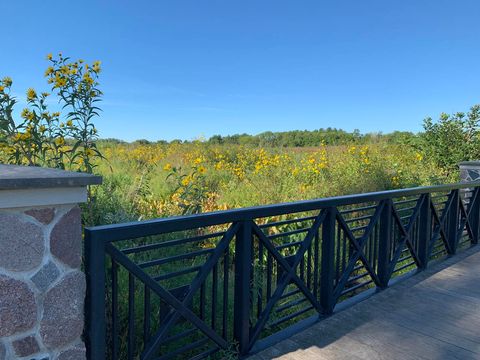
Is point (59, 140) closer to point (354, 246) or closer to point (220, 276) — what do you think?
point (220, 276)

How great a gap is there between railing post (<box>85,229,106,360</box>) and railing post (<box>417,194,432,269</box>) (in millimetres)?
3515

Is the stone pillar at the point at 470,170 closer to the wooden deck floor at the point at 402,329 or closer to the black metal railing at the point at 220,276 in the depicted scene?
the black metal railing at the point at 220,276

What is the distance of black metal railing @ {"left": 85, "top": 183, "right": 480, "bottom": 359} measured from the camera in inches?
76.6

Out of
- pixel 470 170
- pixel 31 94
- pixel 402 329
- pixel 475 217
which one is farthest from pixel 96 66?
pixel 470 170

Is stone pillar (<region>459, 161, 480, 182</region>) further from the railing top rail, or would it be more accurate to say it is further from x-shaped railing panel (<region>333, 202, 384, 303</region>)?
the railing top rail

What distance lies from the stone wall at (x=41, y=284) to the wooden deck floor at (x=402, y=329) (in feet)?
4.24

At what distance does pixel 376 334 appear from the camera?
2.88m

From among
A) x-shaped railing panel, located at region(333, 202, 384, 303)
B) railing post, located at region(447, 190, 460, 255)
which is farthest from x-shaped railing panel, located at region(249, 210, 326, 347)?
railing post, located at region(447, 190, 460, 255)

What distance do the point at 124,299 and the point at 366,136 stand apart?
9485mm

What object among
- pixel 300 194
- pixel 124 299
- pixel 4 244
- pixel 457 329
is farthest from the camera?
pixel 300 194

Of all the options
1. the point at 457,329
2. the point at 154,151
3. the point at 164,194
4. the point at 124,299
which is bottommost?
the point at 457,329

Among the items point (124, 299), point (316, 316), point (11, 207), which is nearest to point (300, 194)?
point (316, 316)

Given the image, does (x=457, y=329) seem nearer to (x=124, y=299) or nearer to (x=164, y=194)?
(x=124, y=299)

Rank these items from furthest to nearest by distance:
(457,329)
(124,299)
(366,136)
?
(366,136), (457,329), (124,299)
